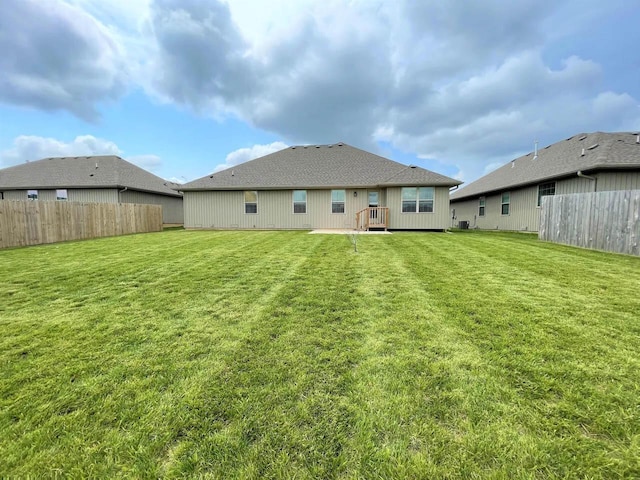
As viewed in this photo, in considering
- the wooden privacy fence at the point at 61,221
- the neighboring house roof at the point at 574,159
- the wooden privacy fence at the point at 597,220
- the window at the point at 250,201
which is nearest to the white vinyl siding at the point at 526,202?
the neighboring house roof at the point at 574,159

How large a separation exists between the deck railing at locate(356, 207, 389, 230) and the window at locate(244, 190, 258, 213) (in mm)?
6461

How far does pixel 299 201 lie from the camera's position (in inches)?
671

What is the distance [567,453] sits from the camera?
1.45 metres

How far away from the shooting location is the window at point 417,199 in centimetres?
1534

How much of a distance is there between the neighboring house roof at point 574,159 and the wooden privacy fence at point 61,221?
21542 millimetres

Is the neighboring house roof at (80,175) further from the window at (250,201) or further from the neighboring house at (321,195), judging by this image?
the window at (250,201)

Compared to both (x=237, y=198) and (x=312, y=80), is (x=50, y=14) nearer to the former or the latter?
(x=237, y=198)

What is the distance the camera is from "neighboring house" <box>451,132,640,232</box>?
11.5 m

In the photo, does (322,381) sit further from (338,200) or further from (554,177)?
(554,177)

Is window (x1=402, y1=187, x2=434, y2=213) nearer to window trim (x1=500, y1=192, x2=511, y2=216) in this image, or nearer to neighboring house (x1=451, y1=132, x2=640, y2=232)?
neighboring house (x1=451, y1=132, x2=640, y2=232)

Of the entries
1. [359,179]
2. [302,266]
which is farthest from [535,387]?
[359,179]

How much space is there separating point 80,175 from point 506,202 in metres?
29.5

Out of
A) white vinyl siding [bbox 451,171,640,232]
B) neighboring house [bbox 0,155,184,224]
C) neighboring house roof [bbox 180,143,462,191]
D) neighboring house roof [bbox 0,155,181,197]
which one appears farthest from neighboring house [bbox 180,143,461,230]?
neighboring house roof [bbox 0,155,181,197]

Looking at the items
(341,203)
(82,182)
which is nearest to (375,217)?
(341,203)
